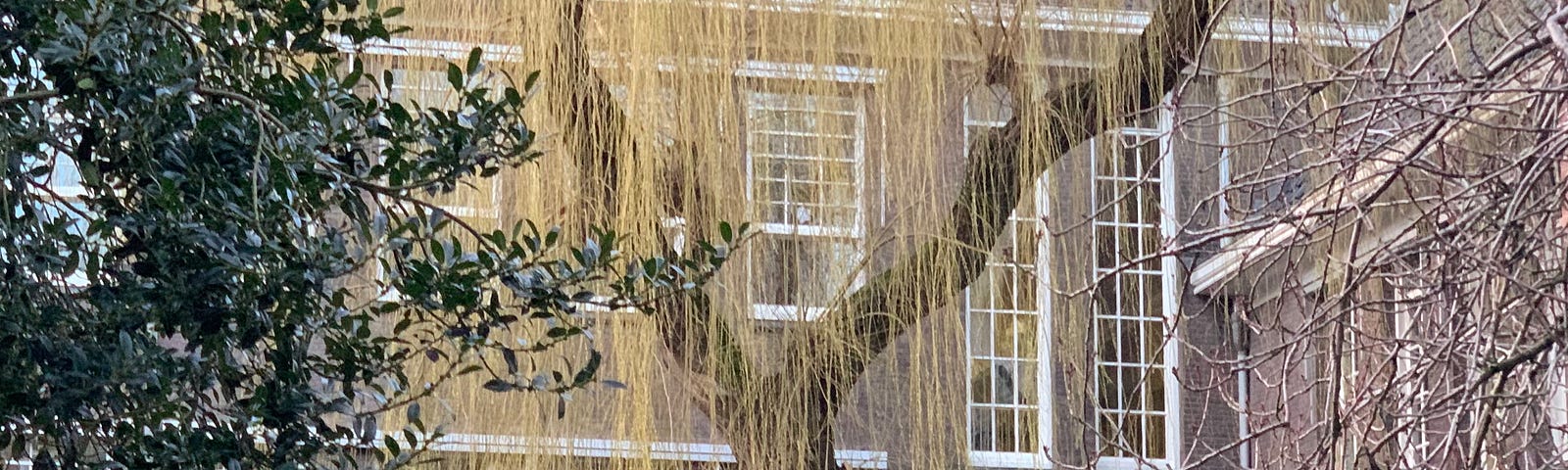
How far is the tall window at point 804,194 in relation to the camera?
4.66 metres

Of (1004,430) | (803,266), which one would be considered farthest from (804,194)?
(1004,430)

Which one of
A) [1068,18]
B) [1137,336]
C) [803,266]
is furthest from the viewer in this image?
[1137,336]

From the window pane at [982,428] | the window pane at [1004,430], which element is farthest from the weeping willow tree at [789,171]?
the window pane at [1004,430]

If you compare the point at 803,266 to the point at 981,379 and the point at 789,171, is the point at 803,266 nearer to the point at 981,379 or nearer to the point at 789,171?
the point at 789,171

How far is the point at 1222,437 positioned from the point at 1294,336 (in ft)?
17.9

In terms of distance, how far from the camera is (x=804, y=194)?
4.70 metres

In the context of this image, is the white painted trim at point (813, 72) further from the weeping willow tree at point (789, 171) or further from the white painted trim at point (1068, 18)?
the white painted trim at point (1068, 18)

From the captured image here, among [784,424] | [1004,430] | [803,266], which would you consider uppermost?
[803,266]

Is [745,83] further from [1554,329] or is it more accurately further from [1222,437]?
[1222,437]

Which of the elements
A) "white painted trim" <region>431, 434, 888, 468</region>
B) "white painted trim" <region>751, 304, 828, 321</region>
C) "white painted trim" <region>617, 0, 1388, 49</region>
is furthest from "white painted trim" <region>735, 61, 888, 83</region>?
"white painted trim" <region>431, 434, 888, 468</region>

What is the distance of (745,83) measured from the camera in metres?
4.70

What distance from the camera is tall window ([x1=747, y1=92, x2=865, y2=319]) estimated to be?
466 centimetres

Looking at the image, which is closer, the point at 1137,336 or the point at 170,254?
the point at 170,254

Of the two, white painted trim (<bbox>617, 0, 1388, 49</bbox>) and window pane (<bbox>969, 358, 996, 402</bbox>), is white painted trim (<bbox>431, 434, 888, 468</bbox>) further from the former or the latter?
window pane (<bbox>969, 358, 996, 402</bbox>)
